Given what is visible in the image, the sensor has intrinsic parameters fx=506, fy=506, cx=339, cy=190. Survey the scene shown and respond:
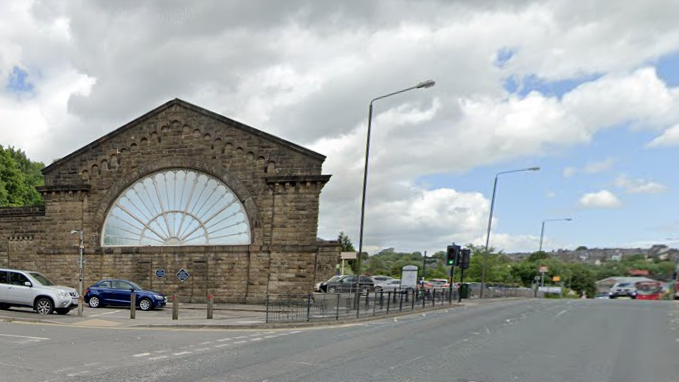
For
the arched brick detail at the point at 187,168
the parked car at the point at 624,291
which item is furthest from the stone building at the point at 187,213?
the parked car at the point at 624,291

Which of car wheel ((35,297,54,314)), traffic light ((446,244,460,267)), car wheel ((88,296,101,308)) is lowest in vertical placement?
car wheel ((88,296,101,308))

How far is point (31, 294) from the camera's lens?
17.7 metres

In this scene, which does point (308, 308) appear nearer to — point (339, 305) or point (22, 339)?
point (339, 305)

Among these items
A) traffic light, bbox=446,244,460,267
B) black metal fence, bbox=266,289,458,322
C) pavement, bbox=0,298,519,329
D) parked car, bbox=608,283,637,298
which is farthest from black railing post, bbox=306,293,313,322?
parked car, bbox=608,283,637,298

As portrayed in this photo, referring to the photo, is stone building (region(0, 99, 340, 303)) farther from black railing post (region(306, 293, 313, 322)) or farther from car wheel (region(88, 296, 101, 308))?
black railing post (region(306, 293, 313, 322))

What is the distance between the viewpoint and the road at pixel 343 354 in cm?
838

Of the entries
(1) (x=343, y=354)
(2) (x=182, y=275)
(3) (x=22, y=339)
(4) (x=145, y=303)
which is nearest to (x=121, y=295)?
(4) (x=145, y=303)

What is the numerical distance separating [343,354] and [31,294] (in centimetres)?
1306

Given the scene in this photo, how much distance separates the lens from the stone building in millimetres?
A: 25547

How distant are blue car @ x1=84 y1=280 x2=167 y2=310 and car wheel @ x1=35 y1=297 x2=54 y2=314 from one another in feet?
13.8

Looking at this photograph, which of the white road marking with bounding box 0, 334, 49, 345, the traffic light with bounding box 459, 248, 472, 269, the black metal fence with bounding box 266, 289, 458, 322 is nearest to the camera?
the white road marking with bounding box 0, 334, 49, 345

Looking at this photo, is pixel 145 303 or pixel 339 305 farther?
pixel 145 303

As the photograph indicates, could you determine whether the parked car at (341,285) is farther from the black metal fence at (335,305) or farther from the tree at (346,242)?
the tree at (346,242)

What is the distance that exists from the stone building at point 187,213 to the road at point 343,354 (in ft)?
34.4
